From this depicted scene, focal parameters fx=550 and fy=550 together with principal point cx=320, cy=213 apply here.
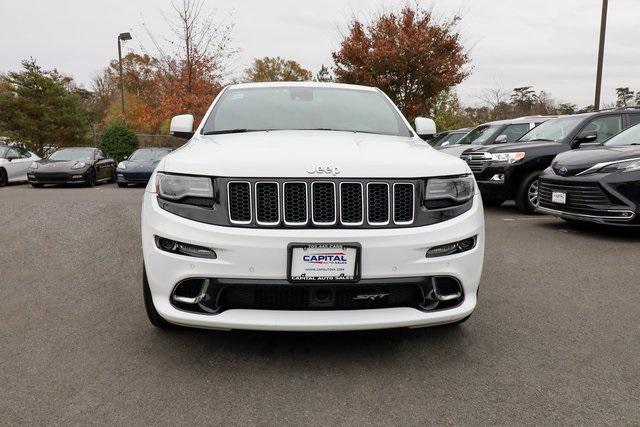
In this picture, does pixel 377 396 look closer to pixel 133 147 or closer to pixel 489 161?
pixel 489 161

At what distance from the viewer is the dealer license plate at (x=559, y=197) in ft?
23.1

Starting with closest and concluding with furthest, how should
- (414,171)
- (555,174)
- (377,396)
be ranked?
(377,396) < (414,171) < (555,174)

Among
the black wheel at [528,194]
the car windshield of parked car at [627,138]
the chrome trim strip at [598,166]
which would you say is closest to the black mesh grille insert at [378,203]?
the chrome trim strip at [598,166]

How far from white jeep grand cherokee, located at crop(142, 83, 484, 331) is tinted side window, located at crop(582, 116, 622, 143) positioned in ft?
24.4

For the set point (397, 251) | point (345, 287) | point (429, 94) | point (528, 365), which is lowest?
point (528, 365)

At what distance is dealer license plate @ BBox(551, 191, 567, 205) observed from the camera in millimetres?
7051

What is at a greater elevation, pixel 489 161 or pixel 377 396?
pixel 489 161

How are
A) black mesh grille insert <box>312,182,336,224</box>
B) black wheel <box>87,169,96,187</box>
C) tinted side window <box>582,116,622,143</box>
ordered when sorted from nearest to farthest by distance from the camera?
black mesh grille insert <box>312,182,336,224</box>, tinted side window <box>582,116,622,143</box>, black wheel <box>87,169,96,187</box>

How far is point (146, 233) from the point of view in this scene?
2.98 meters

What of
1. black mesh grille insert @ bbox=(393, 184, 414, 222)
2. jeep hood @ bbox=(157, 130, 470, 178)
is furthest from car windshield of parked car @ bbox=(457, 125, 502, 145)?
black mesh grille insert @ bbox=(393, 184, 414, 222)

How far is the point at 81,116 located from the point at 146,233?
86.6 ft

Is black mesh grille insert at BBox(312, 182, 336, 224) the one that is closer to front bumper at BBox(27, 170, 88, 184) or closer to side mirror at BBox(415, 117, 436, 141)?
side mirror at BBox(415, 117, 436, 141)

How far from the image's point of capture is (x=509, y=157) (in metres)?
9.12

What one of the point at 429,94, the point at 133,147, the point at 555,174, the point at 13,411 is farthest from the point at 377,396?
the point at 133,147
